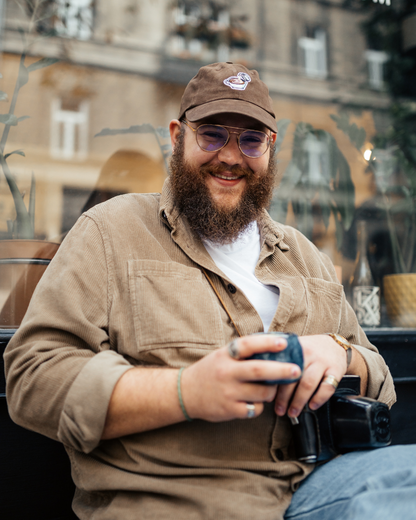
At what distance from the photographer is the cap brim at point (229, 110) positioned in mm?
1580

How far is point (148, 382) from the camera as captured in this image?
1084 millimetres

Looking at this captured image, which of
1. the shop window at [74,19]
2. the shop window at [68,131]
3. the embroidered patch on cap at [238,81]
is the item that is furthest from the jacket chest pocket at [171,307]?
the shop window at [74,19]

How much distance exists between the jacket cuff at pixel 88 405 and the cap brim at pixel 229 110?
96 cm

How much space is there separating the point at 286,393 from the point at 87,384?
0.50 metres

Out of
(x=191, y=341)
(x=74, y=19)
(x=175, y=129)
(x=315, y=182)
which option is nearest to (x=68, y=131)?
(x=74, y=19)

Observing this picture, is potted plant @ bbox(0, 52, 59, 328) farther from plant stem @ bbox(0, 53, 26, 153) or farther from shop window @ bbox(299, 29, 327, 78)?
shop window @ bbox(299, 29, 327, 78)

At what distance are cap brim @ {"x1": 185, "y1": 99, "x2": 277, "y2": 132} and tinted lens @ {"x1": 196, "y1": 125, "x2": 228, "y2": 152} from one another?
0.05 metres

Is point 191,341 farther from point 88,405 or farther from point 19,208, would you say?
point 19,208

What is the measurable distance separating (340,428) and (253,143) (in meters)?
1.01

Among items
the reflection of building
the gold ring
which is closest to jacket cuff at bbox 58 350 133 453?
the gold ring

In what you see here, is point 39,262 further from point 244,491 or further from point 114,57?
point 114,57

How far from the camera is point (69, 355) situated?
1156 mm

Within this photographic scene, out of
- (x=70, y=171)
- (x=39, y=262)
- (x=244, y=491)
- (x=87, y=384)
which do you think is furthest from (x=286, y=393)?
A: (x=70, y=171)

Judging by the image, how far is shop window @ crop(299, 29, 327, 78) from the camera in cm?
364
